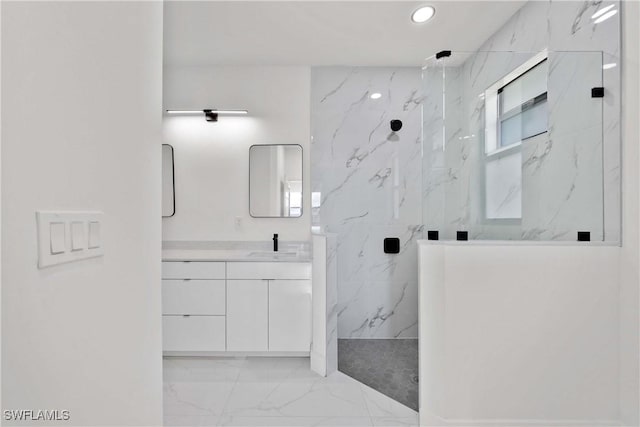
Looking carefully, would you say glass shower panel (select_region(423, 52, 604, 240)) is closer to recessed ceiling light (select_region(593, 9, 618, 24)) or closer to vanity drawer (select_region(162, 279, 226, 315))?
recessed ceiling light (select_region(593, 9, 618, 24))

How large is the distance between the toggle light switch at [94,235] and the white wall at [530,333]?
1405 millimetres

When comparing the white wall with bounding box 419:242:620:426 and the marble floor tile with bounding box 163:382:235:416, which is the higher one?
the white wall with bounding box 419:242:620:426

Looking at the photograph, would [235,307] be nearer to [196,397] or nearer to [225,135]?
[196,397]

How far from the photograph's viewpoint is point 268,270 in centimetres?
244

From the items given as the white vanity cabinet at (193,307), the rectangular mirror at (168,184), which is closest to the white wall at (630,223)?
the white vanity cabinet at (193,307)

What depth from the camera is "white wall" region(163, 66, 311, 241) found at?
A: 2928mm

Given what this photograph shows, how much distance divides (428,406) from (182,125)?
2.93 metres

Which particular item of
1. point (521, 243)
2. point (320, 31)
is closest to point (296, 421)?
point (521, 243)

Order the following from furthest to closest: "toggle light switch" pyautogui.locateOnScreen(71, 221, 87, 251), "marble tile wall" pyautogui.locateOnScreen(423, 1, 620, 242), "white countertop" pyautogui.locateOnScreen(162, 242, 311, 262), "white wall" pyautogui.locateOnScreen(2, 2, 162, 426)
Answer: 1. "white countertop" pyautogui.locateOnScreen(162, 242, 311, 262)
2. "marble tile wall" pyautogui.locateOnScreen(423, 1, 620, 242)
3. "toggle light switch" pyautogui.locateOnScreen(71, 221, 87, 251)
4. "white wall" pyautogui.locateOnScreen(2, 2, 162, 426)

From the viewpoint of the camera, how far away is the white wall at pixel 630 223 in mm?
1447

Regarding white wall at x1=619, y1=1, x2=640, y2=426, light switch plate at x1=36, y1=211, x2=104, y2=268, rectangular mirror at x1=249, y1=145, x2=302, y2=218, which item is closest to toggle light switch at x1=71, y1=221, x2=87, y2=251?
light switch plate at x1=36, y1=211, x2=104, y2=268

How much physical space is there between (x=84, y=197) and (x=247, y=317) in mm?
1938

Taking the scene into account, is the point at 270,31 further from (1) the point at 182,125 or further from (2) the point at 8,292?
(2) the point at 8,292

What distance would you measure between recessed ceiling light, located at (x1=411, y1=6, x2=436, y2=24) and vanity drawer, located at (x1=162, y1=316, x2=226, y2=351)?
2.67 metres
